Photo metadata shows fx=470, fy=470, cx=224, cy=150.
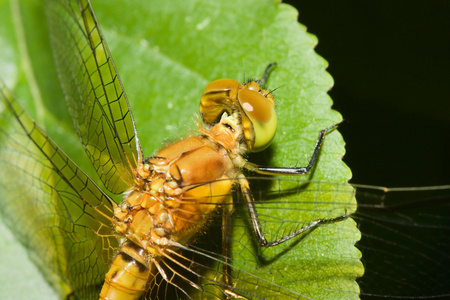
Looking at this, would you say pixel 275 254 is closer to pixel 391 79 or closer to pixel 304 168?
pixel 304 168

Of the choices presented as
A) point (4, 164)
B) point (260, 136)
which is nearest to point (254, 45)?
point (260, 136)

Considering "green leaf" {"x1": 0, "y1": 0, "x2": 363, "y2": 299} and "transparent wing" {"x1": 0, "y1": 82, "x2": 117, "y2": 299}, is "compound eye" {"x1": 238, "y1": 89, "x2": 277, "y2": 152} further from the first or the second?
"transparent wing" {"x1": 0, "y1": 82, "x2": 117, "y2": 299}

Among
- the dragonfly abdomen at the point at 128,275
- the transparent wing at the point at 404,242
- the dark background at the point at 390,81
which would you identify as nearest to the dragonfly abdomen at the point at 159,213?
the dragonfly abdomen at the point at 128,275

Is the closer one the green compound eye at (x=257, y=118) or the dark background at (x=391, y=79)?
the green compound eye at (x=257, y=118)

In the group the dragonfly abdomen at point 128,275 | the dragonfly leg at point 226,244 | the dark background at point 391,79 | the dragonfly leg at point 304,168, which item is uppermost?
the dark background at point 391,79

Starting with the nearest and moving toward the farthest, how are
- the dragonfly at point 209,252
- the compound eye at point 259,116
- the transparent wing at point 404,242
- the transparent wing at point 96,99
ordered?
1. the transparent wing at point 404,242
2. the dragonfly at point 209,252
3. the compound eye at point 259,116
4. the transparent wing at point 96,99

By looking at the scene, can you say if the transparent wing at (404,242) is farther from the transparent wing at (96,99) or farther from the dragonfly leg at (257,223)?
the transparent wing at (96,99)
